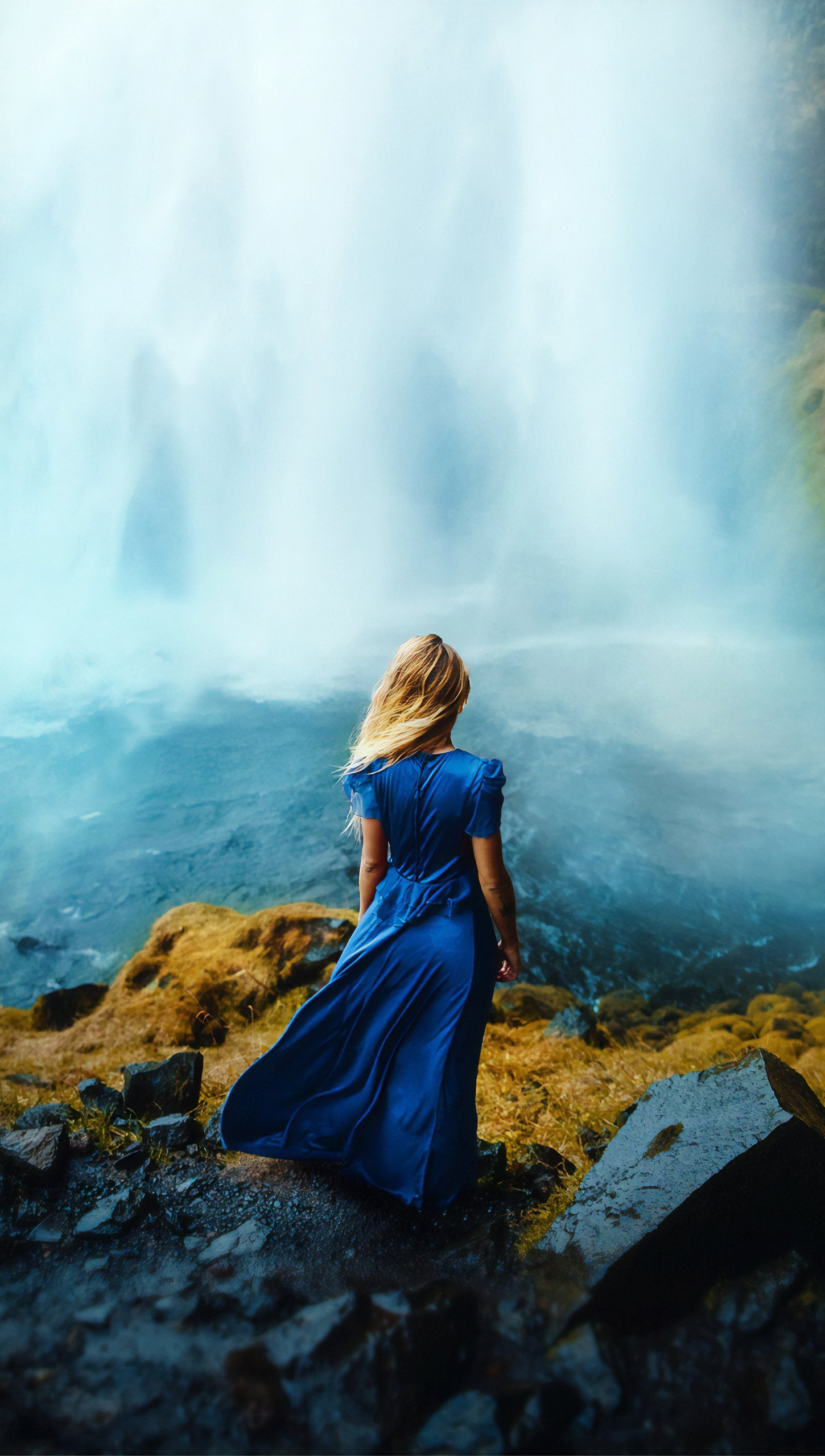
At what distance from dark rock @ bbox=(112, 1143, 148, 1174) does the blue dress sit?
0.75 meters

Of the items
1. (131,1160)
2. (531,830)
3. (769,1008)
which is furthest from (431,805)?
(531,830)

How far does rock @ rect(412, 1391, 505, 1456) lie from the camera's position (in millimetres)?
1630

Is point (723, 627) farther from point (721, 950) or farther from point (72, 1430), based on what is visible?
point (72, 1430)

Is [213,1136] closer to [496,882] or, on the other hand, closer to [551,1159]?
[551,1159]

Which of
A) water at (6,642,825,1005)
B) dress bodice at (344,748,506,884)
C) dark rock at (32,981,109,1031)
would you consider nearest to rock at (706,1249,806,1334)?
dress bodice at (344,748,506,884)

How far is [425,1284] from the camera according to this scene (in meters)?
2.14

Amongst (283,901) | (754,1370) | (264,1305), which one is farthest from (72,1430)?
(283,901)

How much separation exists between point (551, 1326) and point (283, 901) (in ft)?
30.7

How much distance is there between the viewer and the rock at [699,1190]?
2135 mm

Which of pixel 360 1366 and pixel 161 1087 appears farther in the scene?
pixel 161 1087

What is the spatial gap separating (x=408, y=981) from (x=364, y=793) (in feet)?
3.18

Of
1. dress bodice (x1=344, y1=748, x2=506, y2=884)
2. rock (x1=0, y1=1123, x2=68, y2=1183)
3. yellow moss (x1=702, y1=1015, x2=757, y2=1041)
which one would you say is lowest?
yellow moss (x1=702, y1=1015, x2=757, y2=1041)

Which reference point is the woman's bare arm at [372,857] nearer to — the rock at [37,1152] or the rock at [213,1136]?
the rock at [213,1136]

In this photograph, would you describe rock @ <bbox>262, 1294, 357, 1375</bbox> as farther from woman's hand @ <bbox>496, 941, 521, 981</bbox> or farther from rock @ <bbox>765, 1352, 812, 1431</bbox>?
woman's hand @ <bbox>496, 941, 521, 981</bbox>
